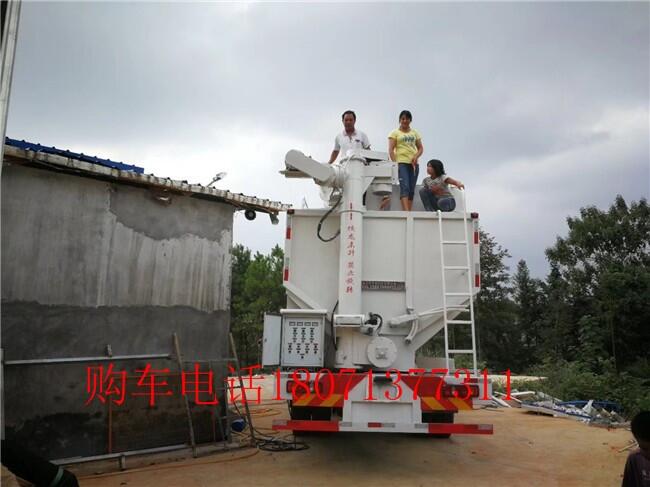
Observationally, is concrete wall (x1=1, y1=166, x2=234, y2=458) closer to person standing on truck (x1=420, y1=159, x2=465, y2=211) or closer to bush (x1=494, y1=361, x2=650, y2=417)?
person standing on truck (x1=420, y1=159, x2=465, y2=211)

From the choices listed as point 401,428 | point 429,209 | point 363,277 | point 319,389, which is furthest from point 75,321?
point 429,209

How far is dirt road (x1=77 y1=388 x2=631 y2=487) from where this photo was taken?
5.19 metres

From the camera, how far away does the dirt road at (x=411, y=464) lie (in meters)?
5.19

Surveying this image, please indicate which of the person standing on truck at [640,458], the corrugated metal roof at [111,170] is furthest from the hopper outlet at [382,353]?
the person standing on truck at [640,458]

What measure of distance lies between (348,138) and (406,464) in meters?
3.93

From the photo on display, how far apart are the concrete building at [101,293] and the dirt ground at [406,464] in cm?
54

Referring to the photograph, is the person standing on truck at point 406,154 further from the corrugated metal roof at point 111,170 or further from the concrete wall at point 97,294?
the concrete wall at point 97,294

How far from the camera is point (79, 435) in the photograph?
5.59 m

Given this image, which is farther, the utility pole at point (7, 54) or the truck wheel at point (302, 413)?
the truck wheel at point (302, 413)

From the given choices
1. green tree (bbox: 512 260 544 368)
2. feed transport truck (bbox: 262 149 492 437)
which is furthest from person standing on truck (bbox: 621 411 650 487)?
green tree (bbox: 512 260 544 368)

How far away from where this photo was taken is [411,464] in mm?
5883

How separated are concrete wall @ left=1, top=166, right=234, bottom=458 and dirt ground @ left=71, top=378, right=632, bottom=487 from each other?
1.76 ft

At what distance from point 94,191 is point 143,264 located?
989 mm

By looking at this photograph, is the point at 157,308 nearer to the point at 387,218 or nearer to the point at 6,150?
the point at 6,150
